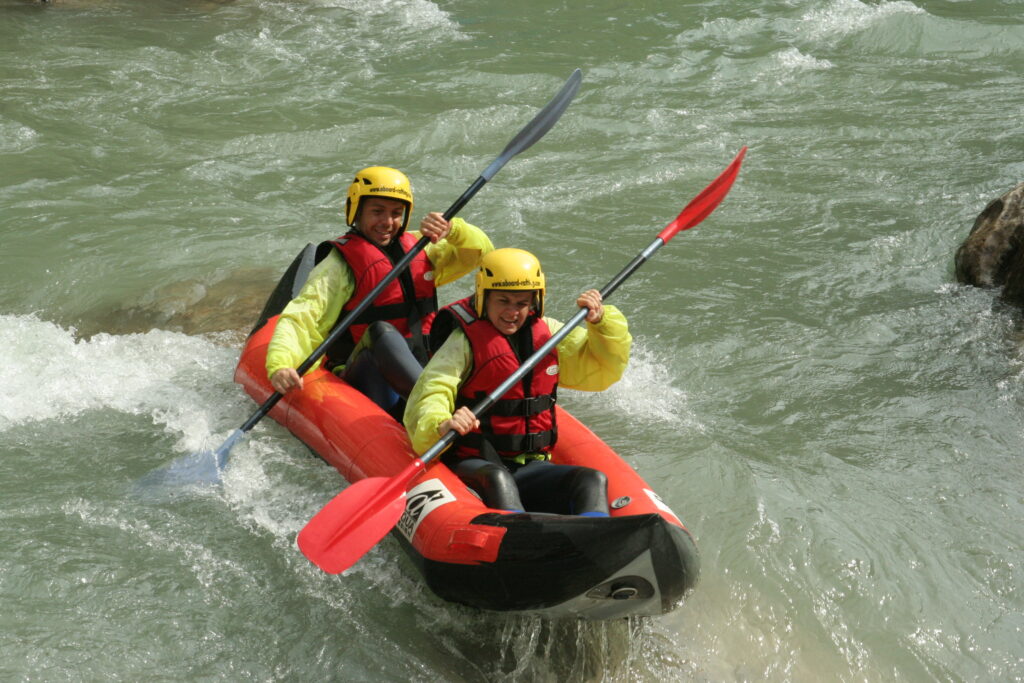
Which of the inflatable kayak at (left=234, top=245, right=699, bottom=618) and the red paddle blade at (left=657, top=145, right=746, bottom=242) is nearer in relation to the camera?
the inflatable kayak at (left=234, top=245, right=699, bottom=618)

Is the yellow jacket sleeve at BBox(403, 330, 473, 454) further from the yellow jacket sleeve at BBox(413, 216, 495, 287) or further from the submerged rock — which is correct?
the submerged rock

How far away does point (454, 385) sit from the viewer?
405 cm

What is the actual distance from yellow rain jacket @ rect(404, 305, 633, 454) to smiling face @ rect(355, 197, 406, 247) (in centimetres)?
93

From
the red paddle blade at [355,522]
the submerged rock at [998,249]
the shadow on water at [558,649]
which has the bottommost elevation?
the shadow on water at [558,649]

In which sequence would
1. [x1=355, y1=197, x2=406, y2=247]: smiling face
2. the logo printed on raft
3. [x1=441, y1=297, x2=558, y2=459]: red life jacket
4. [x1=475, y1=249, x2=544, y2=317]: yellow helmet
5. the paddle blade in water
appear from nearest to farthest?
the logo printed on raft → [x1=475, y1=249, x2=544, y2=317]: yellow helmet → [x1=441, y1=297, x2=558, y2=459]: red life jacket → the paddle blade in water → [x1=355, y1=197, x2=406, y2=247]: smiling face

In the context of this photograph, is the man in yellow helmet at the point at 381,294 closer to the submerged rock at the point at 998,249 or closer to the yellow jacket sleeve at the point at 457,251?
the yellow jacket sleeve at the point at 457,251

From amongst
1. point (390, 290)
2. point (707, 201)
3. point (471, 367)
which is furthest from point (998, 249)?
point (471, 367)

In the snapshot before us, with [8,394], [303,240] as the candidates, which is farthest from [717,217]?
[8,394]

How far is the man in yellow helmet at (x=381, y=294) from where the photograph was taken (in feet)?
15.5

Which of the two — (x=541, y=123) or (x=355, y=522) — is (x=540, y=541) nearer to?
(x=355, y=522)

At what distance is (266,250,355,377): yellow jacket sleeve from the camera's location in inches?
185

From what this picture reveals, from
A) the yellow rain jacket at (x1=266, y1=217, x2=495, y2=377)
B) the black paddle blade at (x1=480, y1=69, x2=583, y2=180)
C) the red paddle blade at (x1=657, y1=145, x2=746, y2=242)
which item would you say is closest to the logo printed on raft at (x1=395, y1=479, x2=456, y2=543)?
the yellow rain jacket at (x1=266, y1=217, x2=495, y2=377)

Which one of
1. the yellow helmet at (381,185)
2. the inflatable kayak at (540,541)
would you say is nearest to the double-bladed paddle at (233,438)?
the yellow helmet at (381,185)

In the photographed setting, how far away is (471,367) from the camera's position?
13.5ft
